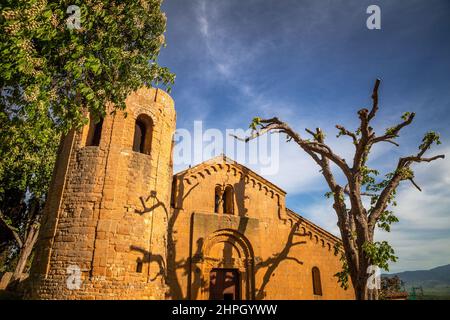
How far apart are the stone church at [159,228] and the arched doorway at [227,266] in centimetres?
5

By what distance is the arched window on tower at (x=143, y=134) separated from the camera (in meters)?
13.4

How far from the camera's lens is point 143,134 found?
13836 mm

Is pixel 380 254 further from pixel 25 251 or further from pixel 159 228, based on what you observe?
pixel 25 251

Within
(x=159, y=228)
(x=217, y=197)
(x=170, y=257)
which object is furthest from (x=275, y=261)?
(x=159, y=228)

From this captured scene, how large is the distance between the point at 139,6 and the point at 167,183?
7.62m

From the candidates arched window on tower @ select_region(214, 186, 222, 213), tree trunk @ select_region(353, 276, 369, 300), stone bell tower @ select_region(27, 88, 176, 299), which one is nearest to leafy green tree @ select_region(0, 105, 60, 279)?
stone bell tower @ select_region(27, 88, 176, 299)

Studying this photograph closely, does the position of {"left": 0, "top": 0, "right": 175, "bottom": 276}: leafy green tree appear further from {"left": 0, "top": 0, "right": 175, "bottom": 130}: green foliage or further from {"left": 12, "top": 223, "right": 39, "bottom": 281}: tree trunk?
{"left": 12, "top": 223, "right": 39, "bottom": 281}: tree trunk

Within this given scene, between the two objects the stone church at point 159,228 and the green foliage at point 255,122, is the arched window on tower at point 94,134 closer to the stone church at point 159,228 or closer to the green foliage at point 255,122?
the stone church at point 159,228

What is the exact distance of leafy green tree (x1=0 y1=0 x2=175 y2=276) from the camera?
6.06 metres

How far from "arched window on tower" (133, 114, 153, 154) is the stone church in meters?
0.05

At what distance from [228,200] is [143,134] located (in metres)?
6.75

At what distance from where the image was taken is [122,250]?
429 inches

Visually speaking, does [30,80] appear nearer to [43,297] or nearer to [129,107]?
[129,107]
